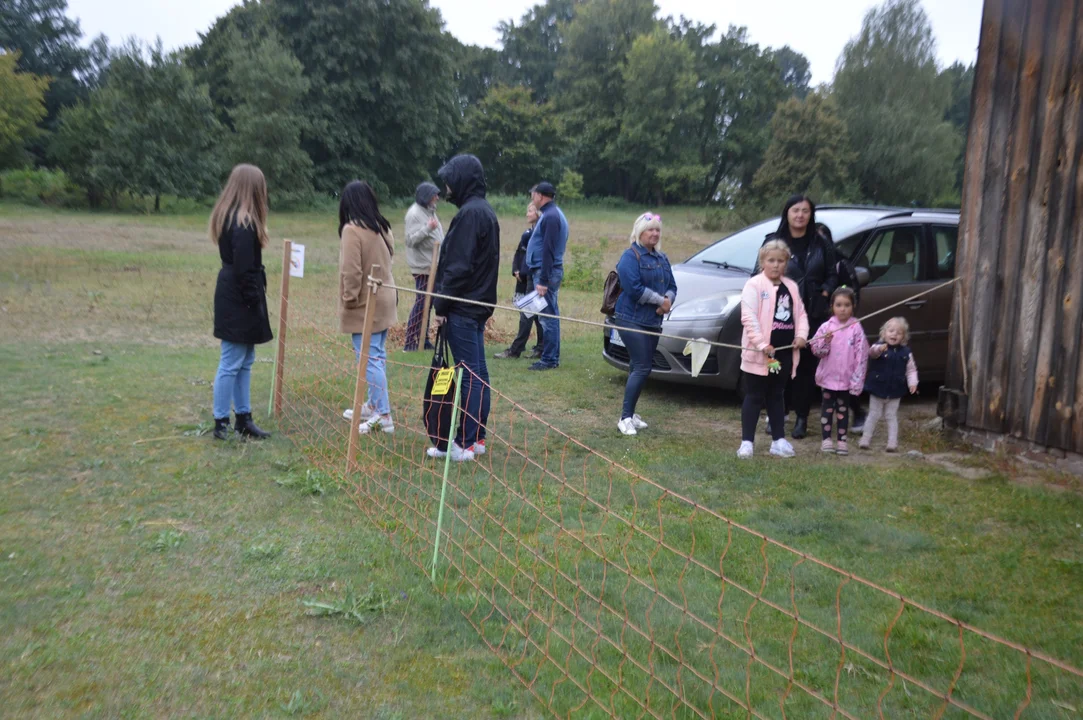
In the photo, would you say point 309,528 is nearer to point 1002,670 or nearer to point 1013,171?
point 1002,670

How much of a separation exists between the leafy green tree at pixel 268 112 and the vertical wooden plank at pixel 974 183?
3346cm

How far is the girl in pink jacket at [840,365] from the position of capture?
245 inches

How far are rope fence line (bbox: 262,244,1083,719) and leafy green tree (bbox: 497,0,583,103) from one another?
235ft

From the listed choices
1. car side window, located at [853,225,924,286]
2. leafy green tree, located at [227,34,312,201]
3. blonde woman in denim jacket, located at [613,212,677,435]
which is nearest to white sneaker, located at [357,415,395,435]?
blonde woman in denim jacket, located at [613,212,677,435]

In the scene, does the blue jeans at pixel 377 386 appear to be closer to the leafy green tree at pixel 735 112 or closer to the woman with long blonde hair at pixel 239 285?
the woman with long blonde hair at pixel 239 285

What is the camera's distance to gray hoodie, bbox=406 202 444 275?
9391 millimetres

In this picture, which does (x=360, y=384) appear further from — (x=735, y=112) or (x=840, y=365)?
(x=735, y=112)

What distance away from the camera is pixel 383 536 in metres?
4.40

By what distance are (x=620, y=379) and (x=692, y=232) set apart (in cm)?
2982

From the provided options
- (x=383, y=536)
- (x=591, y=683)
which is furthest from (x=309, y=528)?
(x=591, y=683)

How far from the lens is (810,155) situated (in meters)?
41.6

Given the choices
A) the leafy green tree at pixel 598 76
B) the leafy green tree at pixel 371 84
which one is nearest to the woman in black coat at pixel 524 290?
the leafy green tree at pixel 371 84

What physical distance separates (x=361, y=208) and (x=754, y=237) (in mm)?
3903

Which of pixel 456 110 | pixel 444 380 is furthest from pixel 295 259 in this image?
pixel 456 110
